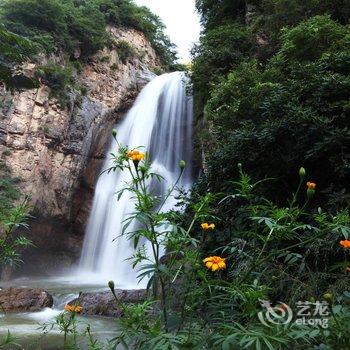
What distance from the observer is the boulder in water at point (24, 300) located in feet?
26.3

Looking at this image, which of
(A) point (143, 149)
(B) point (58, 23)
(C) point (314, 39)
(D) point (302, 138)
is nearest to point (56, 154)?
(A) point (143, 149)

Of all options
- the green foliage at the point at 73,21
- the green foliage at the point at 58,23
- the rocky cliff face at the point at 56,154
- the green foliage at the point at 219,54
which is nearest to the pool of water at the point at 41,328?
the green foliage at the point at 219,54

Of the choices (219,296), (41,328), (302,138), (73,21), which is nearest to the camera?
(219,296)

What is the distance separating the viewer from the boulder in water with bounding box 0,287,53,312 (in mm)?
8016

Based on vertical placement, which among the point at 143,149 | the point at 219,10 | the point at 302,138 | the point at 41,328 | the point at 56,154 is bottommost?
the point at 41,328

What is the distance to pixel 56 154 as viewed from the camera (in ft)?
51.8

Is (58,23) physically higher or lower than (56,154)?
higher

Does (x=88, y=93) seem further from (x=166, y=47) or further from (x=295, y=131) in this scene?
Answer: (x=295, y=131)

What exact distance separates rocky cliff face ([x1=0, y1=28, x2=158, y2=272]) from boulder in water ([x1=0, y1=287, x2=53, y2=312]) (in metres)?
6.10

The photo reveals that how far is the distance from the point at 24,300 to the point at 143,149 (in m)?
9.80

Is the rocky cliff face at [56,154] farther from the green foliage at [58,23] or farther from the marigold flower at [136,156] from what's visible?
the marigold flower at [136,156]

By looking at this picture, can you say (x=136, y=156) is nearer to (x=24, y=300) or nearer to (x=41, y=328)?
(x=41, y=328)

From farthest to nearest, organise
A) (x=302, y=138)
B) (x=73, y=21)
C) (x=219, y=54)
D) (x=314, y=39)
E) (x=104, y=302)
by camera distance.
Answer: (x=73, y=21) → (x=219, y=54) → (x=104, y=302) → (x=314, y=39) → (x=302, y=138)

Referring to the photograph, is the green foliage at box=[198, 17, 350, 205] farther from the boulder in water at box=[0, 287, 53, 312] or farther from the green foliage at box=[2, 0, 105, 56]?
the green foliage at box=[2, 0, 105, 56]
